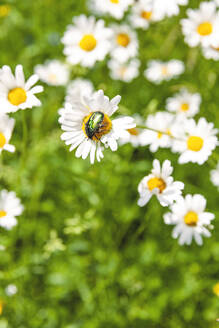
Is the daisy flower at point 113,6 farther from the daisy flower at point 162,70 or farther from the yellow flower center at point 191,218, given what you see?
the yellow flower center at point 191,218

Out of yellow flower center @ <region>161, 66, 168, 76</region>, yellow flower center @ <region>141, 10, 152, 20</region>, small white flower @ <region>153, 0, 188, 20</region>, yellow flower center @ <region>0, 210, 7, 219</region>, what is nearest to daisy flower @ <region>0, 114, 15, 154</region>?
yellow flower center @ <region>0, 210, 7, 219</region>

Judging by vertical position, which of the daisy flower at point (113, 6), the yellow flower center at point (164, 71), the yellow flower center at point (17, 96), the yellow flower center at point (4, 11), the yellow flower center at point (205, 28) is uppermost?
the yellow flower center at point (4, 11)

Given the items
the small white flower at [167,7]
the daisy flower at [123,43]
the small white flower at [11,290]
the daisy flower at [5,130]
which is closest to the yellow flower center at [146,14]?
the daisy flower at [123,43]

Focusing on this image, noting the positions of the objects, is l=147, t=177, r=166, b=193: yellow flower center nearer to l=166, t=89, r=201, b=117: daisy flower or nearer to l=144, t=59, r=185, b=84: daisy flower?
l=166, t=89, r=201, b=117: daisy flower

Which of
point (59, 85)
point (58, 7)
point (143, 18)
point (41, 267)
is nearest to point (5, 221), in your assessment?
point (41, 267)

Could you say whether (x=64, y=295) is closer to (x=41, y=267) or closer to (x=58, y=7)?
(x=41, y=267)

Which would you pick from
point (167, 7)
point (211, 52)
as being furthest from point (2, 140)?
point (211, 52)
